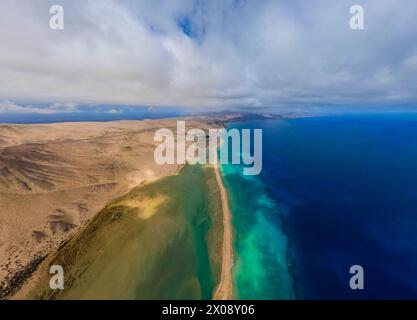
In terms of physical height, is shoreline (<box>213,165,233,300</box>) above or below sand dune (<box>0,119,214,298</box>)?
below

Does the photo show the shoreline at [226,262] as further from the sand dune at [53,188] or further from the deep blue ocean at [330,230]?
the sand dune at [53,188]

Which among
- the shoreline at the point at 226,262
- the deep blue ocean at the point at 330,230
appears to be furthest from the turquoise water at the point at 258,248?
the shoreline at the point at 226,262

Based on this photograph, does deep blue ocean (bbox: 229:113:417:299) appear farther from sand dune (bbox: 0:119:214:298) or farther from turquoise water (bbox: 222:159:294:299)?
sand dune (bbox: 0:119:214:298)

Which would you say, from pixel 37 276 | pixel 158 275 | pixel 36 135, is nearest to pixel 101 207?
pixel 37 276

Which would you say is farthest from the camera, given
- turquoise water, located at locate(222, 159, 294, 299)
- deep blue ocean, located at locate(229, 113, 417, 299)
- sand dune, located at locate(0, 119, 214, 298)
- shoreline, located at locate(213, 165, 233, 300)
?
sand dune, located at locate(0, 119, 214, 298)

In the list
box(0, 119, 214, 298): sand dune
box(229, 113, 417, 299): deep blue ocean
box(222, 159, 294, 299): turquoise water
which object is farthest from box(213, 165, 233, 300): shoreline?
box(0, 119, 214, 298): sand dune

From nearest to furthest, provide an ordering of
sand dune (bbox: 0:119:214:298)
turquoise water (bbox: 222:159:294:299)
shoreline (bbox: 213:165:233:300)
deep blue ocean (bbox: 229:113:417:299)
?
shoreline (bbox: 213:165:233:300) → turquoise water (bbox: 222:159:294:299) → deep blue ocean (bbox: 229:113:417:299) → sand dune (bbox: 0:119:214:298)
